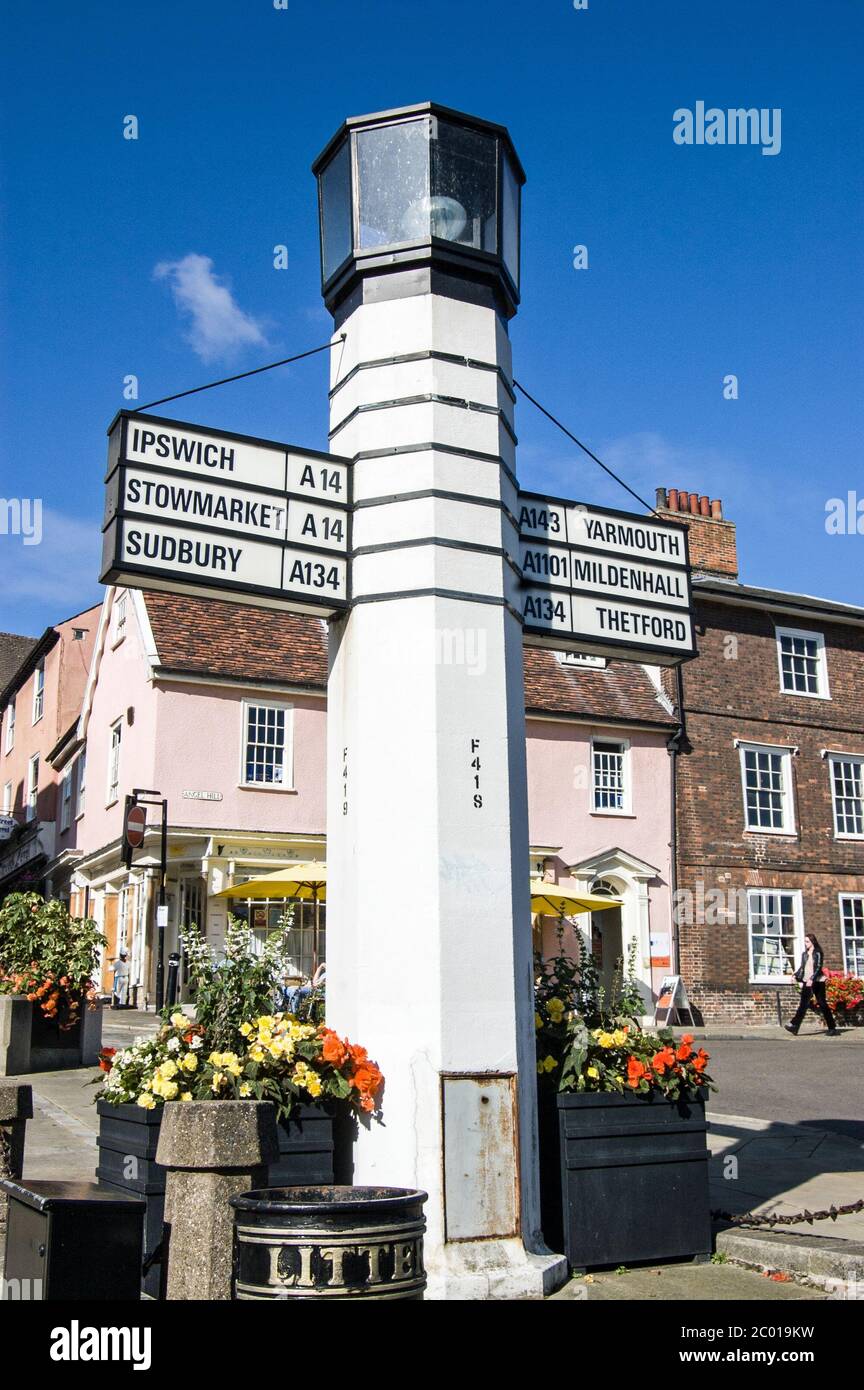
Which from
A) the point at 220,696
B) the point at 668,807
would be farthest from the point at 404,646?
the point at 668,807

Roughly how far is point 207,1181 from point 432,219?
4.99 metres

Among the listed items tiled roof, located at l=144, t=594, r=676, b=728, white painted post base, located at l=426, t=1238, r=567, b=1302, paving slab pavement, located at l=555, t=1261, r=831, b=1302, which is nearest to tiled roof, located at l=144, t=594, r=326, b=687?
tiled roof, located at l=144, t=594, r=676, b=728

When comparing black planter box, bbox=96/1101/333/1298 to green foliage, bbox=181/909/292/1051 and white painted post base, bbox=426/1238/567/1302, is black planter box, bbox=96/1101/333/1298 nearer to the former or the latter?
green foliage, bbox=181/909/292/1051

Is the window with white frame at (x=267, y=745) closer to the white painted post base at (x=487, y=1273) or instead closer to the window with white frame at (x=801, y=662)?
the window with white frame at (x=801, y=662)

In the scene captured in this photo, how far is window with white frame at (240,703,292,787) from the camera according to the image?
82.4ft

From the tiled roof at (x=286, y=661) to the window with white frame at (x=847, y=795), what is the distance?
4340 mm

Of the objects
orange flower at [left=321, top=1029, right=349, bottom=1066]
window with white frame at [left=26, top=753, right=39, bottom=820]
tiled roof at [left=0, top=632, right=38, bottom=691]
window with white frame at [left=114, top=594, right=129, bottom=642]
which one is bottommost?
orange flower at [left=321, top=1029, right=349, bottom=1066]

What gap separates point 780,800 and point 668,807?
276cm

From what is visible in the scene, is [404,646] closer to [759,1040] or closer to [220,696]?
[759,1040]

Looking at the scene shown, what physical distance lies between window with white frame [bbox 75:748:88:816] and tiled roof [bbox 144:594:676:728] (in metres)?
5.96

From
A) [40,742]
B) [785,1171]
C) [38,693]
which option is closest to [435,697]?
[785,1171]

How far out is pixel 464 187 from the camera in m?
7.13
